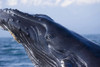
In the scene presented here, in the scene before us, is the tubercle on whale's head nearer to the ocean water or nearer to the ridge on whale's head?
the ridge on whale's head

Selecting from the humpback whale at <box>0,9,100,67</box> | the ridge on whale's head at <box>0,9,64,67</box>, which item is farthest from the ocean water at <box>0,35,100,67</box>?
the ridge on whale's head at <box>0,9,64,67</box>

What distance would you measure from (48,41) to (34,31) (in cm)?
29

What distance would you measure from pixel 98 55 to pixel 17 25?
1.37 meters

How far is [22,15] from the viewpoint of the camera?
4.45 m

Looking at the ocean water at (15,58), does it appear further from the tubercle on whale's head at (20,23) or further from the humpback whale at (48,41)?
the tubercle on whale's head at (20,23)

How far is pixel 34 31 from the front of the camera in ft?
14.0

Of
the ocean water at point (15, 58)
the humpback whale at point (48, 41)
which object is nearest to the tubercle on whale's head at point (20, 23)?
the humpback whale at point (48, 41)

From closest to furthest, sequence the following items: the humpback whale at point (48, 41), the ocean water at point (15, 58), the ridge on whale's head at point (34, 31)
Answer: the humpback whale at point (48, 41) → the ridge on whale's head at point (34, 31) → the ocean water at point (15, 58)

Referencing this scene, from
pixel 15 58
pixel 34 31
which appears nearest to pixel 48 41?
pixel 34 31

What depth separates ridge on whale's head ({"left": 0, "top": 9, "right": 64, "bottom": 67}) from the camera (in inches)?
165

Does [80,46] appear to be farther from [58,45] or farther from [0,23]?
[0,23]

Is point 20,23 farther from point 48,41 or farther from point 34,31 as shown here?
point 48,41

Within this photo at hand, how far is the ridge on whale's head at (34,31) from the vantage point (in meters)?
4.20

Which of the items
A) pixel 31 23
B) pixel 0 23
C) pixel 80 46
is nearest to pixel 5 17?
pixel 0 23
